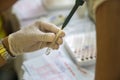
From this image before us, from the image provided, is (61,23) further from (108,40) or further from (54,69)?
(108,40)

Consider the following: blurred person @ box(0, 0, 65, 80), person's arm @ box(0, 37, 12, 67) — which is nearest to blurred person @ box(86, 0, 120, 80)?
blurred person @ box(0, 0, 65, 80)

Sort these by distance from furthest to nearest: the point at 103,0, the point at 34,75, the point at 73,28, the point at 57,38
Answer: the point at 73,28 < the point at 34,75 < the point at 57,38 < the point at 103,0

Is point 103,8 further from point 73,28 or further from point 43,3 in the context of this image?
point 43,3

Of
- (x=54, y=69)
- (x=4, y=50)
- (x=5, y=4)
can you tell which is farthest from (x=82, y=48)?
(x=5, y=4)

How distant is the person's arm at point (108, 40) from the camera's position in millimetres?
569

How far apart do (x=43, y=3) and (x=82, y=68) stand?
1.81 feet

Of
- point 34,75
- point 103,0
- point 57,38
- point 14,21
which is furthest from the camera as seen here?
point 14,21

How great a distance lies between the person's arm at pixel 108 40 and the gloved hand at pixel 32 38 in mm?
211

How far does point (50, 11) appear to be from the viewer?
1292 millimetres

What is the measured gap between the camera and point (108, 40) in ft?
2.02

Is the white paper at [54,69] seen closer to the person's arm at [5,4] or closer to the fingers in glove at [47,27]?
the fingers in glove at [47,27]

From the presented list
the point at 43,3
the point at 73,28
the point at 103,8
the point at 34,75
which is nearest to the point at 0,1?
the point at 43,3

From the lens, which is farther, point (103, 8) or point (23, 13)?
point (23, 13)

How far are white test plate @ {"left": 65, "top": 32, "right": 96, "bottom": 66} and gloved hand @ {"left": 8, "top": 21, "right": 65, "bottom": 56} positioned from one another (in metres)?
0.15
